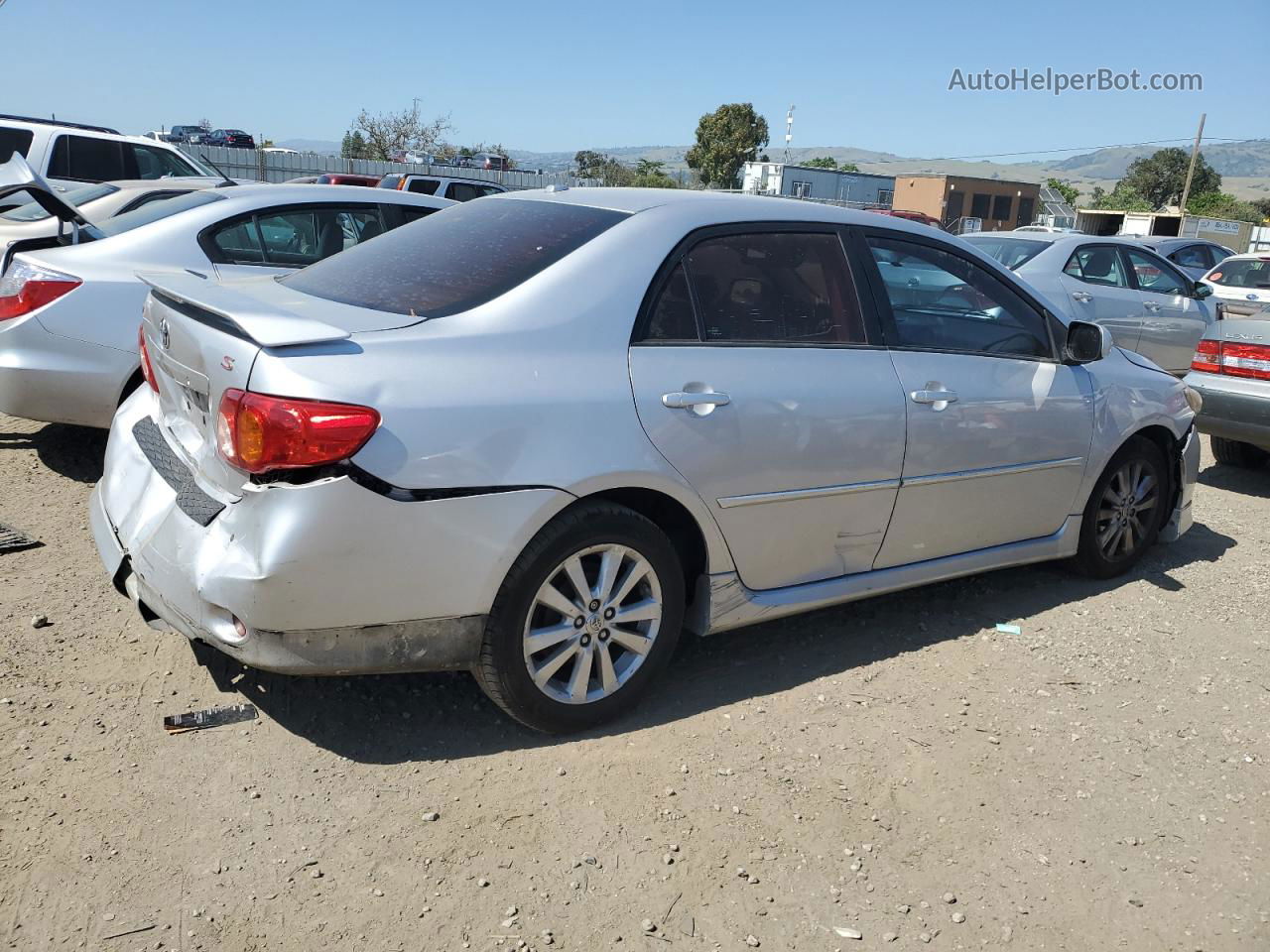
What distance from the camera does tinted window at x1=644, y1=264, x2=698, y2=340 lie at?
10.8 feet

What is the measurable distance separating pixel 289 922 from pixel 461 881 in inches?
16.6

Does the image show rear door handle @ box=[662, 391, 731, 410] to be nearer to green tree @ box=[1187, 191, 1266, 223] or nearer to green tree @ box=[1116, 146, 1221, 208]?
green tree @ box=[1187, 191, 1266, 223]

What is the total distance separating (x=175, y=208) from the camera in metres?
6.12

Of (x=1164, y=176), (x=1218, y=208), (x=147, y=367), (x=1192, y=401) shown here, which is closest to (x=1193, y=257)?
(x=1192, y=401)

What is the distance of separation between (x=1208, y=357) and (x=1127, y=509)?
117 inches

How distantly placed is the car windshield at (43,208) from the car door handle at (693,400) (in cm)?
649

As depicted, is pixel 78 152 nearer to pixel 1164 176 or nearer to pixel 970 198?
pixel 970 198

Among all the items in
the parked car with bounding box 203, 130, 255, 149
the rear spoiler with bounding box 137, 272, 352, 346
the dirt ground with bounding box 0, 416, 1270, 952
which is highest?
the parked car with bounding box 203, 130, 255, 149

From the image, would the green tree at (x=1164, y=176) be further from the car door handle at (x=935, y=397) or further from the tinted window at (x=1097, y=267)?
the car door handle at (x=935, y=397)

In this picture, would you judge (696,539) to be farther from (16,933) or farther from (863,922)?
(16,933)

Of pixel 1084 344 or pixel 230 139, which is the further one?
pixel 230 139

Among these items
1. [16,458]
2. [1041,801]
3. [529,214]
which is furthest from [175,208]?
[1041,801]

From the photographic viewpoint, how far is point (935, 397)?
390cm

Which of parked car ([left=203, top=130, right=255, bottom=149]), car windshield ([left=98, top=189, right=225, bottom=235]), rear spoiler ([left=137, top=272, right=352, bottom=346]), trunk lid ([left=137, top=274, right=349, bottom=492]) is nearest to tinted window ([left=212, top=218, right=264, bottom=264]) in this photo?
car windshield ([left=98, top=189, right=225, bottom=235])
